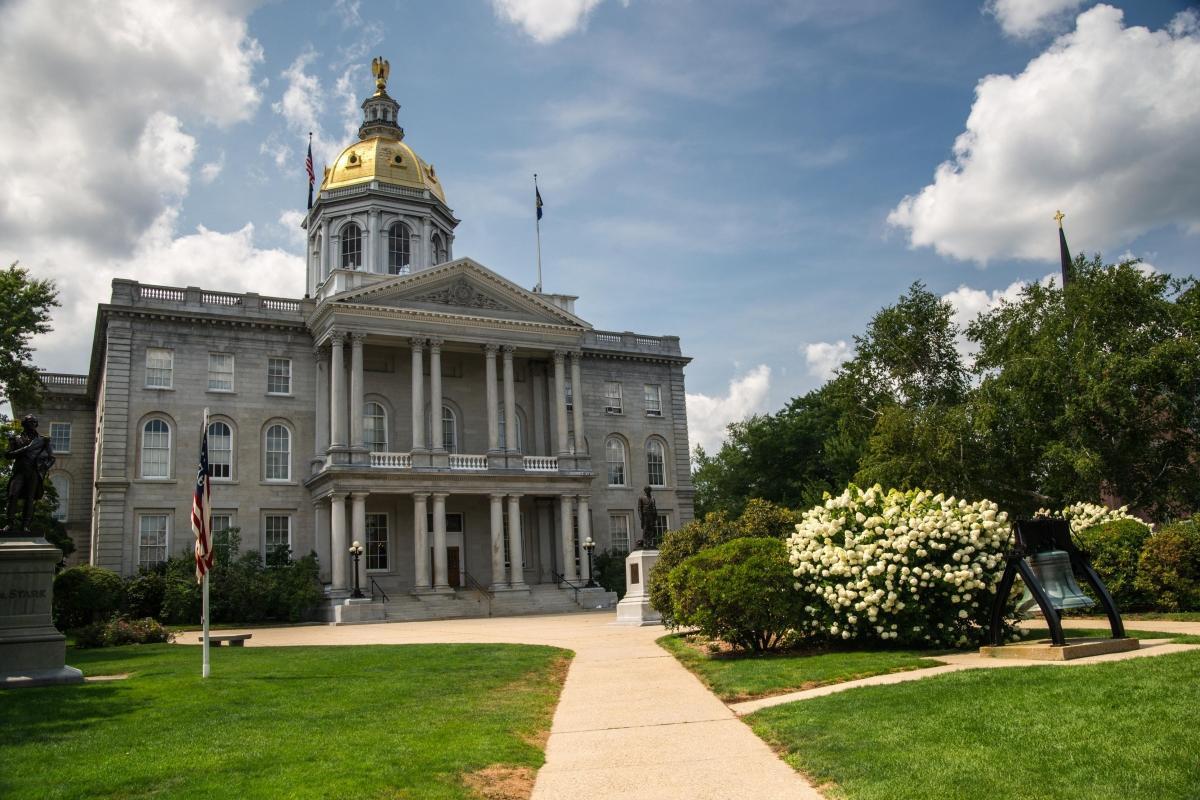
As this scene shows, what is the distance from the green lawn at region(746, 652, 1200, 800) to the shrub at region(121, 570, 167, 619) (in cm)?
3277

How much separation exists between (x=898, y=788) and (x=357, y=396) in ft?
118

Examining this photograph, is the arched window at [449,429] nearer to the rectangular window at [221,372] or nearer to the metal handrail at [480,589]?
the metal handrail at [480,589]

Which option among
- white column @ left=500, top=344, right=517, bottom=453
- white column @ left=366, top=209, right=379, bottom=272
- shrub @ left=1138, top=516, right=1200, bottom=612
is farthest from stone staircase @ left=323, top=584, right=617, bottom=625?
shrub @ left=1138, top=516, right=1200, bottom=612

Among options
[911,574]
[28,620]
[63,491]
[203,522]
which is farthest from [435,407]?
[911,574]

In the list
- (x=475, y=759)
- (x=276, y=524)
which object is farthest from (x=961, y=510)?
(x=276, y=524)

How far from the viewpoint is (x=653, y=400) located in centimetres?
5275

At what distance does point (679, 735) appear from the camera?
10.1m

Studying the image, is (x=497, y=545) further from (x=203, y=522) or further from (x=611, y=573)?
(x=203, y=522)

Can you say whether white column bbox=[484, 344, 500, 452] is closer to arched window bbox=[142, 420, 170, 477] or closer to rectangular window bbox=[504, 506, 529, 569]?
→ rectangular window bbox=[504, 506, 529, 569]

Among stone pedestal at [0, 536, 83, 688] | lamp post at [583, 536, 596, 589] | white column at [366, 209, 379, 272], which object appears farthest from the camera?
white column at [366, 209, 379, 272]

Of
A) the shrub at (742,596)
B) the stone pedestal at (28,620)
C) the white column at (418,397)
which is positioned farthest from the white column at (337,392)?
the shrub at (742,596)

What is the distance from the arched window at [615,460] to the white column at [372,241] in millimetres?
15529

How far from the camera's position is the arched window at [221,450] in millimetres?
41312

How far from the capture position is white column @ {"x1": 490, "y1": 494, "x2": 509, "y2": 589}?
4141 cm
